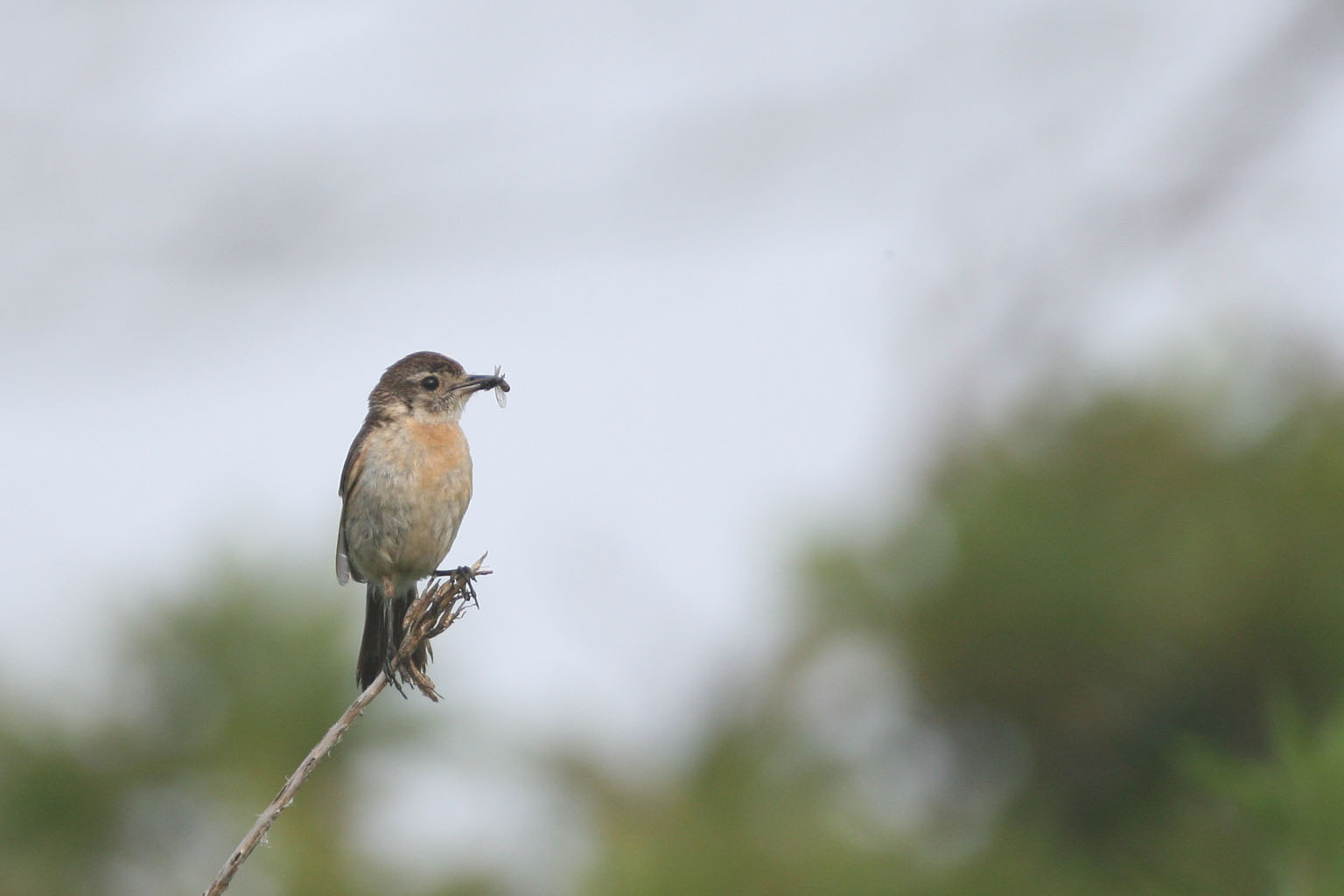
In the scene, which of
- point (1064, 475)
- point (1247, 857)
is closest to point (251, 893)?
point (1247, 857)

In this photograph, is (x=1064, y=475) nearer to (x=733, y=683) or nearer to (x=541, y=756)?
(x=733, y=683)

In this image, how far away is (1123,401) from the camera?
1355 cm

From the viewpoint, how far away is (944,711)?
12.5 m

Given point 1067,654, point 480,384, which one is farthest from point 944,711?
point 480,384

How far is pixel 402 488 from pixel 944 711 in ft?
26.8

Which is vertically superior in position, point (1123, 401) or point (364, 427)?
point (1123, 401)

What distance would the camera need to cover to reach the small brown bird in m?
5.16

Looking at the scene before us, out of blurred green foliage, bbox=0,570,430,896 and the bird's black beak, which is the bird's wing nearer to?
the bird's black beak

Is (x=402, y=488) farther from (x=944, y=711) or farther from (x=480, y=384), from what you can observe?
(x=944, y=711)

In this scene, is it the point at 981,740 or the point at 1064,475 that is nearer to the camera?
the point at 981,740

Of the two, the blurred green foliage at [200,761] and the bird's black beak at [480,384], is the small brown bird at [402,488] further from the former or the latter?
the blurred green foliage at [200,761]

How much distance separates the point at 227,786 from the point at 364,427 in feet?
15.2

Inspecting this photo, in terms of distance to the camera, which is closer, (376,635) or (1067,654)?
(376,635)

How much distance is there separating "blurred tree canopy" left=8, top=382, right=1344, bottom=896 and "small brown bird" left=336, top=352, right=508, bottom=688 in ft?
13.9
